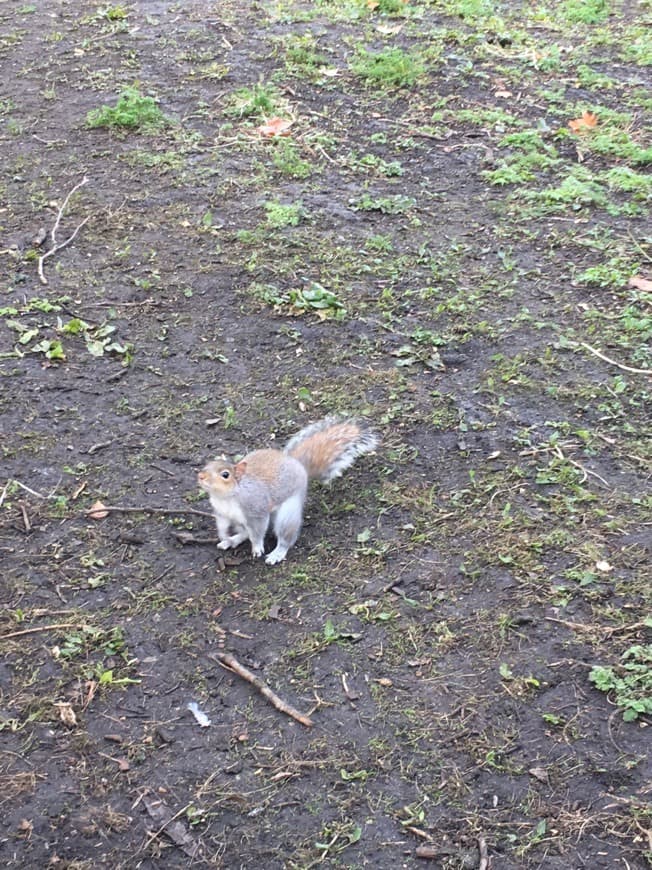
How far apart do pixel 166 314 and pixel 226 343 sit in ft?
1.27

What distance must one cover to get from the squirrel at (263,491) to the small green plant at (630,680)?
3.61 feet

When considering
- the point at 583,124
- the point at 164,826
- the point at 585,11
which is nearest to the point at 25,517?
the point at 164,826

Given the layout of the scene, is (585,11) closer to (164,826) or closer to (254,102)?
(254,102)

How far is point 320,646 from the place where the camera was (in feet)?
9.61

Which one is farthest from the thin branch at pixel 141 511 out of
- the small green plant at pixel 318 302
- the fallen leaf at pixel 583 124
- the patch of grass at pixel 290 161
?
the fallen leaf at pixel 583 124

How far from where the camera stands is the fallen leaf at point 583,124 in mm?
6090

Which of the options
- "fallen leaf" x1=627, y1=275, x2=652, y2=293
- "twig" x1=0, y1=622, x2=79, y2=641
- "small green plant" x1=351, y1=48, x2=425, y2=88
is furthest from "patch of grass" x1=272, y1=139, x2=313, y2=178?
"twig" x1=0, y1=622, x2=79, y2=641

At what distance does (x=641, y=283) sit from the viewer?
4.76m

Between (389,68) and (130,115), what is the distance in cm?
191

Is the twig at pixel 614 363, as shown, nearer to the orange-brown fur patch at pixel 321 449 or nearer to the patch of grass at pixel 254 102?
the orange-brown fur patch at pixel 321 449

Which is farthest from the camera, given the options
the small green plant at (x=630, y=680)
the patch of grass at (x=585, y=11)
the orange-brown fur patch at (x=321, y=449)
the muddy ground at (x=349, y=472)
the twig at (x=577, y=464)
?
the patch of grass at (x=585, y=11)

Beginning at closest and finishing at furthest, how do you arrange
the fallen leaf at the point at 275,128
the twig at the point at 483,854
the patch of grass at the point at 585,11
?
the twig at the point at 483,854 < the fallen leaf at the point at 275,128 < the patch of grass at the point at 585,11

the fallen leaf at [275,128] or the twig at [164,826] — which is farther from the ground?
the fallen leaf at [275,128]

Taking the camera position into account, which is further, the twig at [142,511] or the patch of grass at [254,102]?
the patch of grass at [254,102]
